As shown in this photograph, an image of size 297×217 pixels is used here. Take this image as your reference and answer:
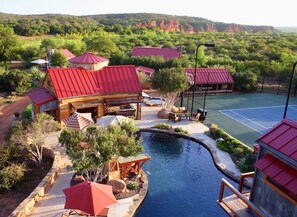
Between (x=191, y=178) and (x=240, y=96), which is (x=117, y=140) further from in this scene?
(x=240, y=96)

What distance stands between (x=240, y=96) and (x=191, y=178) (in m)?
24.6

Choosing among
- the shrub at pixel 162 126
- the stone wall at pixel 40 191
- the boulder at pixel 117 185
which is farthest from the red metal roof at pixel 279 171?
the shrub at pixel 162 126

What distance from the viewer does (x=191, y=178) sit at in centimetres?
1894

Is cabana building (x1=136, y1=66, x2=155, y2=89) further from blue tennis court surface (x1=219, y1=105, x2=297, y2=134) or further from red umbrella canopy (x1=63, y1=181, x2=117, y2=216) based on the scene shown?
red umbrella canopy (x1=63, y1=181, x2=117, y2=216)

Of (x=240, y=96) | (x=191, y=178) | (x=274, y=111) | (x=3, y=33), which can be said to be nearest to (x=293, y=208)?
(x=191, y=178)

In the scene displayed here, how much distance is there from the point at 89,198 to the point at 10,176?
21.4 feet

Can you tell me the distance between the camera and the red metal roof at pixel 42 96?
83.5ft

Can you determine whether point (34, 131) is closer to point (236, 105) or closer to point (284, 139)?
point (284, 139)

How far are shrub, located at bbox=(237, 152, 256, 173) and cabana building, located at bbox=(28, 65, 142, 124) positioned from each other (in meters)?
12.0

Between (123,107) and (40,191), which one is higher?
(123,107)

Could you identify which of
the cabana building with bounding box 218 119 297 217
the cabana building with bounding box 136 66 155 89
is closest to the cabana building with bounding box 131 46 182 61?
the cabana building with bounding box 136 66 155 89

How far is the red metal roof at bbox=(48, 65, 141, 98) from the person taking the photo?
26078 millimetres

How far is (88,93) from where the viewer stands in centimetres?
2672

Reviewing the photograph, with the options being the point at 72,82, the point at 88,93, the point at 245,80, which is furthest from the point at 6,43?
the point at 245,80
